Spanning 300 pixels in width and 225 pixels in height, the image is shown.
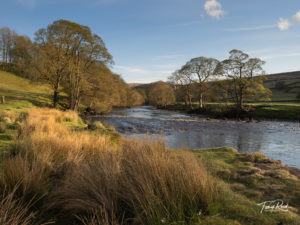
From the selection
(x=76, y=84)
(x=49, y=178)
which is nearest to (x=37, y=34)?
(x=76, y=84)

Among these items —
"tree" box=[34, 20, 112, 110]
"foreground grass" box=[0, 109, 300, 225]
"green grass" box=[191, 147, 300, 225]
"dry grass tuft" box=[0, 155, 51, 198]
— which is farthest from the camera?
"tree" box=[34, 20, 112, 110]

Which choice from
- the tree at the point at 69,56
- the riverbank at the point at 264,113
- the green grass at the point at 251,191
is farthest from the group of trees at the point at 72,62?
the green grass at the point at 251,191

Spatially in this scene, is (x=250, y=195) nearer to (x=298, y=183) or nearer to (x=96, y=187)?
(x=298, y=183)

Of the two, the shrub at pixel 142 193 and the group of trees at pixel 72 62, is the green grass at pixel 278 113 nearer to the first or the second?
the group of trees at pixel 72 62

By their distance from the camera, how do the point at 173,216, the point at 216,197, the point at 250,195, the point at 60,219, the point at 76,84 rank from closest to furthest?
the point at 173,216
the point at 60,219
the point at 216,197
the point at 250,195
the point at 76,84

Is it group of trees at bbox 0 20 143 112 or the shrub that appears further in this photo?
group of trees at bbox 0 20 143 112

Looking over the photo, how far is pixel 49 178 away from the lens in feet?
13.0

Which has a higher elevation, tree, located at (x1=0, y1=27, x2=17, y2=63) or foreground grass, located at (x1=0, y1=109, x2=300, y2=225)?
tree, located at (x1=0, y1=27, x2=17, y2=63)

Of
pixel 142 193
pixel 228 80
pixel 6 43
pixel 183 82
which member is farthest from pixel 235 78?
pixel 6 43

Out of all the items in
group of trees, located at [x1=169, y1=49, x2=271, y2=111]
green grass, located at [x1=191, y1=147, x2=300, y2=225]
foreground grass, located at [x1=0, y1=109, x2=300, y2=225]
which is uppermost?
group of trees, located at [x1=169, y1=49, x2=271, y2=111]

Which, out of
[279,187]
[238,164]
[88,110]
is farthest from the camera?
[88,110]

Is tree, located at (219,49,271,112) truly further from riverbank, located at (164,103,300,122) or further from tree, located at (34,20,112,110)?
tree, located at (34,20,112,110)

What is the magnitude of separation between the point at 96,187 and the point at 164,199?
1228 mm

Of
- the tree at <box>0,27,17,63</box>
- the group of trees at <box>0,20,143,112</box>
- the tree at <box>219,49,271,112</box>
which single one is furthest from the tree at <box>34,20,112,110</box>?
the tree at <box>0,27,17,63</box>
